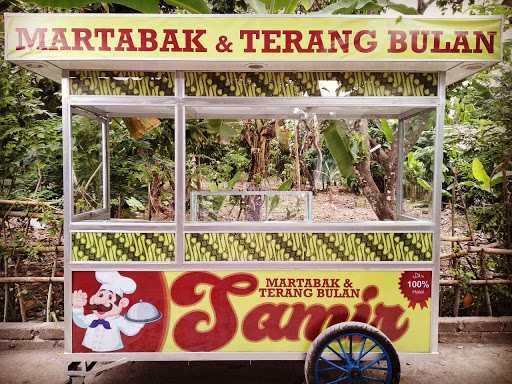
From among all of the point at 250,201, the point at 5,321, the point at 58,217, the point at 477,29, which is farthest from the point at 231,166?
the point at 477,29

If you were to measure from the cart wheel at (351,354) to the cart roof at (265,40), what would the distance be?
1.80m

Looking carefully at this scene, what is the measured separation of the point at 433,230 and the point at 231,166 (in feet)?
12.1

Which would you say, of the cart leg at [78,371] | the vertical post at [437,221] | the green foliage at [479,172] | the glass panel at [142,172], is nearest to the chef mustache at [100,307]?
the cart leg at [78,371]

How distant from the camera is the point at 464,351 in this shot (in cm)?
402

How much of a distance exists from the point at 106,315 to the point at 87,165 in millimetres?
2040

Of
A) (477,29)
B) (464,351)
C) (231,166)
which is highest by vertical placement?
(477,29)

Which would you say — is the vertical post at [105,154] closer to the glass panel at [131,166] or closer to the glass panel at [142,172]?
the glass panel at [131,166]

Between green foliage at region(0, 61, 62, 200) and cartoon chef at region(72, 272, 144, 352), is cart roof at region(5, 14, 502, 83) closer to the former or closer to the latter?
cartoon chef at region(72, 272, 144, 352)

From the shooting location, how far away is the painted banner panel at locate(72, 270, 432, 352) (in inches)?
117

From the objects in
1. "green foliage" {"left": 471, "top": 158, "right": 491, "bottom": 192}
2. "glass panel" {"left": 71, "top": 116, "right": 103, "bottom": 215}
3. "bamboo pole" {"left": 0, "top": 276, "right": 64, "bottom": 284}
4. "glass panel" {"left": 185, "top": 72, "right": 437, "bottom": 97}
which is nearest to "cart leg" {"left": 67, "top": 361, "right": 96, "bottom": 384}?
"bamboo pole" {"left": 0, "top": 276, "right": 64, "bottom": 284}

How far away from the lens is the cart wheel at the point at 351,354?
286cm

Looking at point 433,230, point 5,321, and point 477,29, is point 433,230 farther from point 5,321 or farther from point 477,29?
point 5,321

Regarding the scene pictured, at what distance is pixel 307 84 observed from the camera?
305cm

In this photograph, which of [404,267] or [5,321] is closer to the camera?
[404,267]
